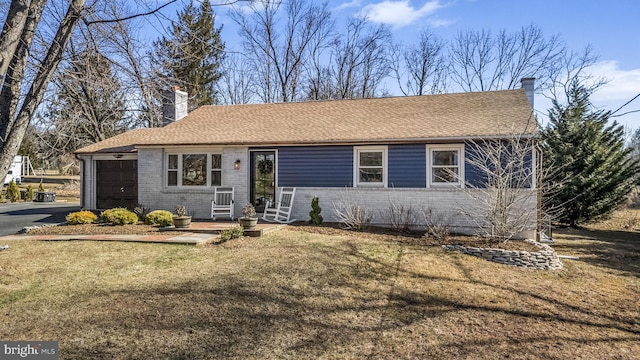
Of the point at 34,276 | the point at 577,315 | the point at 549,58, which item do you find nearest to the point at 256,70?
the point at 549,58

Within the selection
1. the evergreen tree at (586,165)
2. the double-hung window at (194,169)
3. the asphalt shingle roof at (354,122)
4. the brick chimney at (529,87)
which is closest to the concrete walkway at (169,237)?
the double-hung window at (194,169)

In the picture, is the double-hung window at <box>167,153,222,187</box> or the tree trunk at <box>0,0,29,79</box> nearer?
the tree trunk at <box>0,0,29,79</box>

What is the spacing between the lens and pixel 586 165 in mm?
15523

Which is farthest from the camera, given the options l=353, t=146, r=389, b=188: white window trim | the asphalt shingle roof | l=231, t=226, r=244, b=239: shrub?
l=353, t=146, r=389, b=188: white window trim

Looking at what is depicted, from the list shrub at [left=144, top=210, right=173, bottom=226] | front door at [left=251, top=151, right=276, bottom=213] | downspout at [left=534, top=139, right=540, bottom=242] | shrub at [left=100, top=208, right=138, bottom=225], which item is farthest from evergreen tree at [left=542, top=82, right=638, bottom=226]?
shrub at [left=100, top=208, right=138, bottom=225]

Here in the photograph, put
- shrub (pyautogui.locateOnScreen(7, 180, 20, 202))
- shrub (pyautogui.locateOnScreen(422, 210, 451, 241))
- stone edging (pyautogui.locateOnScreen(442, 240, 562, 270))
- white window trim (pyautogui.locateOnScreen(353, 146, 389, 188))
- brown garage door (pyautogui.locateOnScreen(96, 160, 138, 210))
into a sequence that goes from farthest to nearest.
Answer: shrub (pyautogui.locateOnScreen(7, 180, 20, 202)), brown garage door (pyautogui.locateOnScreen(96, 160, 138, 210)), white window trim (pyautogui.locateOnScreen(353, 146, 389, 188)), shrub (pyautogui.locateOnScreen(422, 210, 451, 241)), stone edging (pyautogui.locateOnScreen(442, 240, 562, 270))

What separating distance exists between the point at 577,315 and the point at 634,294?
222cm

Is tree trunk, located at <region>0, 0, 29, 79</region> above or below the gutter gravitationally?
above

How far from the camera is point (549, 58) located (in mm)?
29562

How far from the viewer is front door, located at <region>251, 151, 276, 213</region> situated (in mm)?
12766

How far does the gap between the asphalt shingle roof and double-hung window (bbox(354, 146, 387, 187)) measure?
44cm

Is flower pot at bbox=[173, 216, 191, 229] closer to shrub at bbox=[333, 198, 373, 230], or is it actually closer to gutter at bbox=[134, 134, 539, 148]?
gutter at bbox=[134, 134, 539, 148]

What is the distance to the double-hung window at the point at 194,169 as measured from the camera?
1314 centimetres

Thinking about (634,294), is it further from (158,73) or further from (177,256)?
(158,73)
